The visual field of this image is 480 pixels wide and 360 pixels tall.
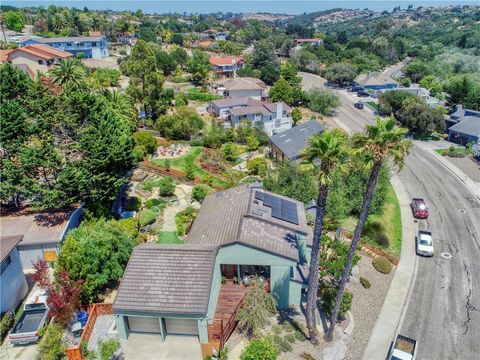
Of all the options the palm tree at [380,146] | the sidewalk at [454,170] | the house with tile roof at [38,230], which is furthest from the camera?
the sidewalk at [454,170]

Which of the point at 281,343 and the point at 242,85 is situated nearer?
the point at 281,343

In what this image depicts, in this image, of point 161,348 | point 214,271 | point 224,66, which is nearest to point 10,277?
point 161,348

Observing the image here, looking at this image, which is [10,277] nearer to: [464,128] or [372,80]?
[464,128]

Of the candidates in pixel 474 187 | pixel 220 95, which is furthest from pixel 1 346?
pixel 220 95

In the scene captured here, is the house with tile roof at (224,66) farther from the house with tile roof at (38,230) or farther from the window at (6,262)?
the window at (6,262)

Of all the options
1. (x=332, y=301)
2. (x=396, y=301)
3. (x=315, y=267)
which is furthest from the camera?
(x=396, y=301)

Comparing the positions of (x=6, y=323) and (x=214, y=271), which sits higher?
(x=214, y=271)

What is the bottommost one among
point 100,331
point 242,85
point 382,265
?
point 382,265

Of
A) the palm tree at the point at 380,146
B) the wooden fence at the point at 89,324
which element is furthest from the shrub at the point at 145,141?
the palm tree at the point at 380,146
